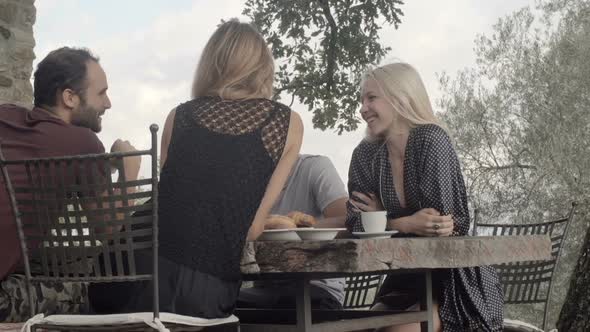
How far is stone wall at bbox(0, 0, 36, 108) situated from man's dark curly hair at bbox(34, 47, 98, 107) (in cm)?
257

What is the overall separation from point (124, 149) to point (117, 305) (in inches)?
20.9

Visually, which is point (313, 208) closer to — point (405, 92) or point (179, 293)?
point (405, 92)

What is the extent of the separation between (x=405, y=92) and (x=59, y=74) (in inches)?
53.5

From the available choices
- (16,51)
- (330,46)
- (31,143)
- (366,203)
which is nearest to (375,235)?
(366,203)

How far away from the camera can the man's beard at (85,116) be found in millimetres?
3545

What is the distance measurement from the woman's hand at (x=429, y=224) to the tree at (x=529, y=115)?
7.57 metres

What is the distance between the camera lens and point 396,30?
9891mm

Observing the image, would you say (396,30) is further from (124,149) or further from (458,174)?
(124,149)

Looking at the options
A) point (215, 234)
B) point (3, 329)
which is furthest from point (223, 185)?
point (3, 329)

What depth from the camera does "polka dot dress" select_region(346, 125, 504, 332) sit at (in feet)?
10.9

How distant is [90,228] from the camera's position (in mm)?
2652

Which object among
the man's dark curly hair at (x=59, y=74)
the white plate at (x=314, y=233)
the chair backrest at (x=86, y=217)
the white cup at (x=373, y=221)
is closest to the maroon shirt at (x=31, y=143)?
the man's dark curly hair at (x=59, y=74)

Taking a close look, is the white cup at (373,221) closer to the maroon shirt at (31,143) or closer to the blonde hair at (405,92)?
the blonde hair at (405,92)

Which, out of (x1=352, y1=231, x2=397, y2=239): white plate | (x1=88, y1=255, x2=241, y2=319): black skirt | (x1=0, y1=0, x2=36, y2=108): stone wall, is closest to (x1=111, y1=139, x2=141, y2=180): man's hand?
(x1=88, y1=255, x2=241, y2=319): black skirt
